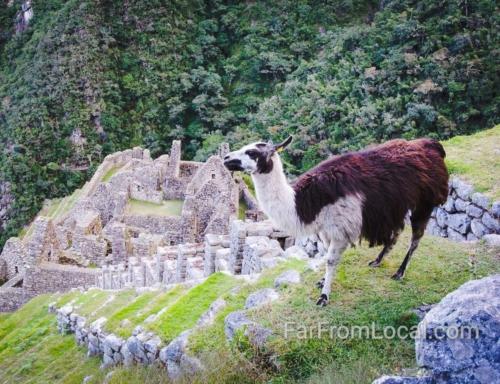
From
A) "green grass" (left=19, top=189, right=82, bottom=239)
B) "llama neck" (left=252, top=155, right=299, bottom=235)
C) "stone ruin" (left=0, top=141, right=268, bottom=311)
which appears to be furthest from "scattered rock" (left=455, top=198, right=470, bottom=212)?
"green grass" (left=19, top=189, right=82, bottom=239)

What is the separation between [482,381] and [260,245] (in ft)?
16.8

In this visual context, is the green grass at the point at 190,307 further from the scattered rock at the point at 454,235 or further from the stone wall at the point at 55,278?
the stone wall at the point at 55,278

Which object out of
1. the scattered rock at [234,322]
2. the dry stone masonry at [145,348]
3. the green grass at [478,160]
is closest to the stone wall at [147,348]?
the dry stone masonry at [145,348]

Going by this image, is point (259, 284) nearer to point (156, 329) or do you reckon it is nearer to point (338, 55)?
point (156, 329)

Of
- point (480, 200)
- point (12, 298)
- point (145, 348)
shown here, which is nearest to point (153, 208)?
point (12, 298)

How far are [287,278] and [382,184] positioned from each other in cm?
155

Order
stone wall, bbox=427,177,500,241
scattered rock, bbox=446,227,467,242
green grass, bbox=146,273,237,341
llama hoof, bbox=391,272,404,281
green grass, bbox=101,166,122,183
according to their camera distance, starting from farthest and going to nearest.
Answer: green grass, bbox=101,166,122,183 < scattered rock, bbox=446,227,467,242 < stone wall, bbox=427,177,500,241 < green grass, bbox=146,273,237,341 < llama hoof, bbox=391,272,404,281

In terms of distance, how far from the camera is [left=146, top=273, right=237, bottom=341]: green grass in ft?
17.9

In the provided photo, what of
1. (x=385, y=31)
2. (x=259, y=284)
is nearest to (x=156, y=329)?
(x=259, y=284)

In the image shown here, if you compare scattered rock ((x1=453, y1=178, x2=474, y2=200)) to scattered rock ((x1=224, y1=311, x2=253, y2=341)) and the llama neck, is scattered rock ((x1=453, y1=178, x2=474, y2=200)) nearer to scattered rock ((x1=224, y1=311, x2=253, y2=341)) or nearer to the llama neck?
the llama neck

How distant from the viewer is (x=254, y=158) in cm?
443

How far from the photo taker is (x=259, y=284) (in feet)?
19.1

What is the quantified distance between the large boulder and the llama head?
1.97m

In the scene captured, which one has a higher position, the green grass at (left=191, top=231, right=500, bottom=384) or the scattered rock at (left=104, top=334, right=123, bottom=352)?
the green grass at (left=191, top=231, right=500, bottom=384)
